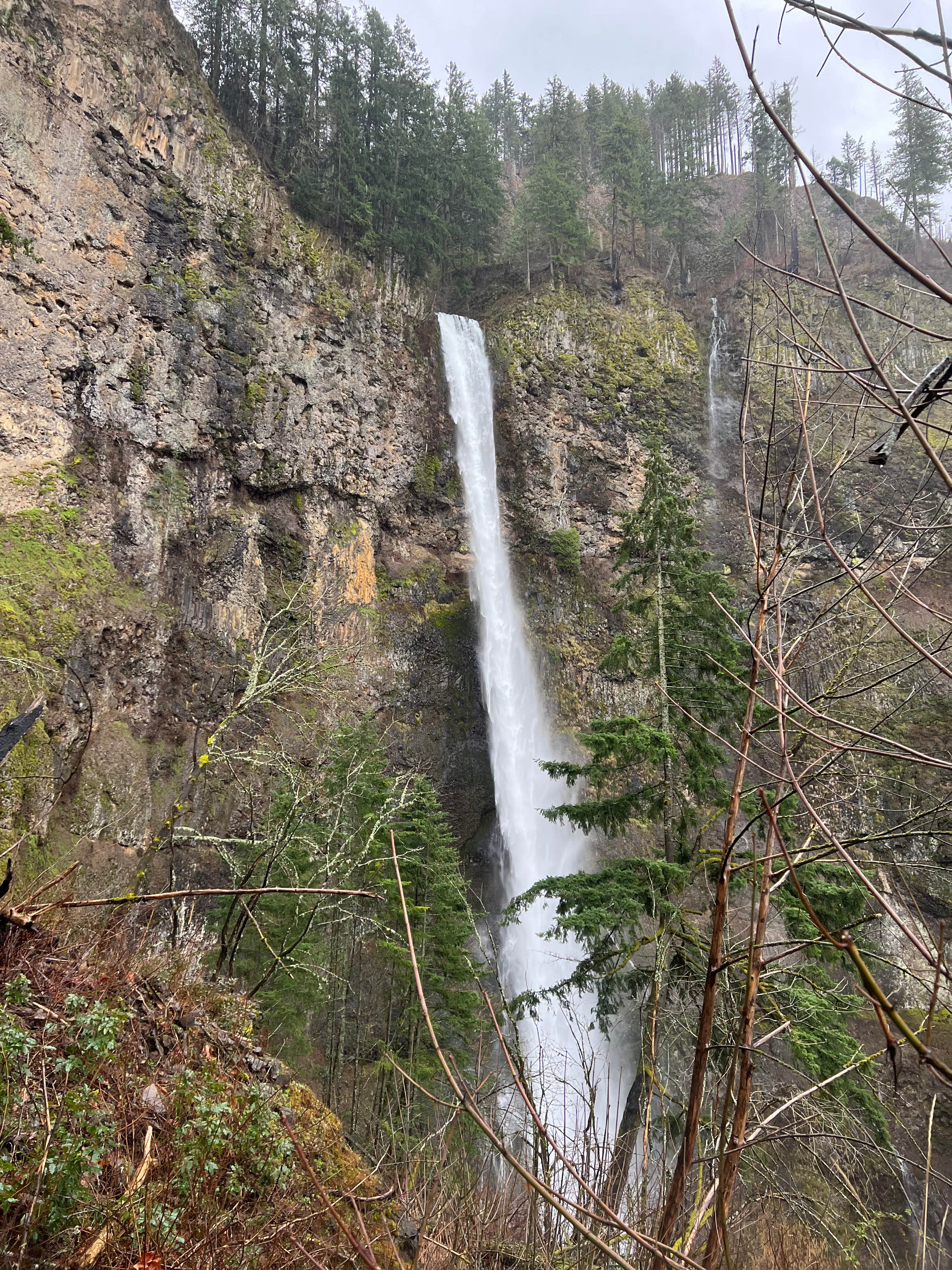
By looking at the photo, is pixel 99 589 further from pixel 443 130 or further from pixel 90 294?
pixel 443 130

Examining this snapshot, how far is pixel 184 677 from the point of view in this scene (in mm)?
15109

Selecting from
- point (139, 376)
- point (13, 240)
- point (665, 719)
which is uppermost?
point (13, 240)

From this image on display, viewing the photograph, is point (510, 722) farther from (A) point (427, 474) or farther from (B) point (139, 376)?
(B) point (139, 376)

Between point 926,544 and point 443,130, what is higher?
point 443,130

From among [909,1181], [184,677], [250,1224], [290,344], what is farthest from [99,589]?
[909,1181]

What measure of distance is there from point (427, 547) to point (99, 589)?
9603 millimetres

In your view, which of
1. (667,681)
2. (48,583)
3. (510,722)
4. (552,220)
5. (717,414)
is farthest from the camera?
(552,220)

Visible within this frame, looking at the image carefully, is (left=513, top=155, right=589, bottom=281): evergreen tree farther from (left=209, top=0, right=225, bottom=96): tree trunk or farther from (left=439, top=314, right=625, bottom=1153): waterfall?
(left=209, top=0, right=225, bottom=96): tree trunk

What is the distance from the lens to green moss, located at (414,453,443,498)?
70.3ft

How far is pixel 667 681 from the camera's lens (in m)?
9.66

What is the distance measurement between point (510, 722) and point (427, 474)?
818cm

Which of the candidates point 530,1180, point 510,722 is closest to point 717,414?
point 510,722

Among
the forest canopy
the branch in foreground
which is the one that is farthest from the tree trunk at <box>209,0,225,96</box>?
the branch in foreground

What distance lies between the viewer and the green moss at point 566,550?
2259 cm
